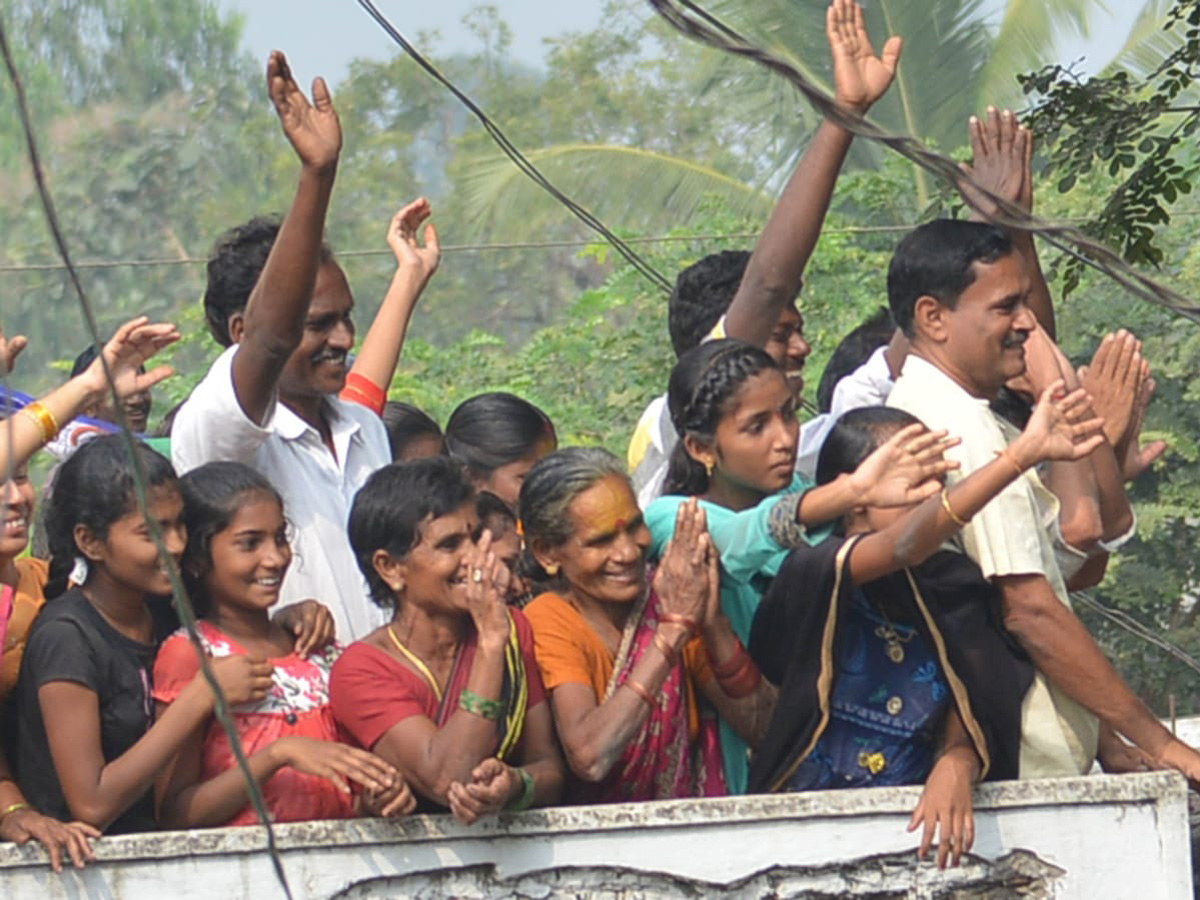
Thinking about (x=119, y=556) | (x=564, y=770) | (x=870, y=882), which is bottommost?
(x=870, y=882)

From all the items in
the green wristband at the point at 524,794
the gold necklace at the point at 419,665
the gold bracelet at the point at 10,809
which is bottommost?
the green wristband at the point at 524,794

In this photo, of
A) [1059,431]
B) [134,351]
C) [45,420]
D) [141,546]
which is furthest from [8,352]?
[1059,431]

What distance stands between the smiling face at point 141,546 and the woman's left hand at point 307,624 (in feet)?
0.84

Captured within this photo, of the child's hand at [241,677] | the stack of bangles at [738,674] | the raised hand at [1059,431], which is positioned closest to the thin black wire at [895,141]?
the raised hand at [1059,431]

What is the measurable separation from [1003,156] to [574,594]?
154cm

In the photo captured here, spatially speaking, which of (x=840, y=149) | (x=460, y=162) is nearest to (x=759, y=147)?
(x=460, y=162)

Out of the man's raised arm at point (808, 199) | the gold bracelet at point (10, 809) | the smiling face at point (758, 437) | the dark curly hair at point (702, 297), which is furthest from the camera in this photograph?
the dark curly hair at point (702, 297)

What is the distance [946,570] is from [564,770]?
84cm

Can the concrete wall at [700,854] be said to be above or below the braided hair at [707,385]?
below

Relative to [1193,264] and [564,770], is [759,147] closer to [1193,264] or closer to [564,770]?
[1193,264]

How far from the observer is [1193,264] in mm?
12500

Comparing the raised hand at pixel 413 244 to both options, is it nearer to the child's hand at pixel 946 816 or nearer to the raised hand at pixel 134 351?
the raised hand at pixel 134 351

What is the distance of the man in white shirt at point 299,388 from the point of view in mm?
3928

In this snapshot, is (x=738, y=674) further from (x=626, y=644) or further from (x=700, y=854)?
(x=700, y=854)
